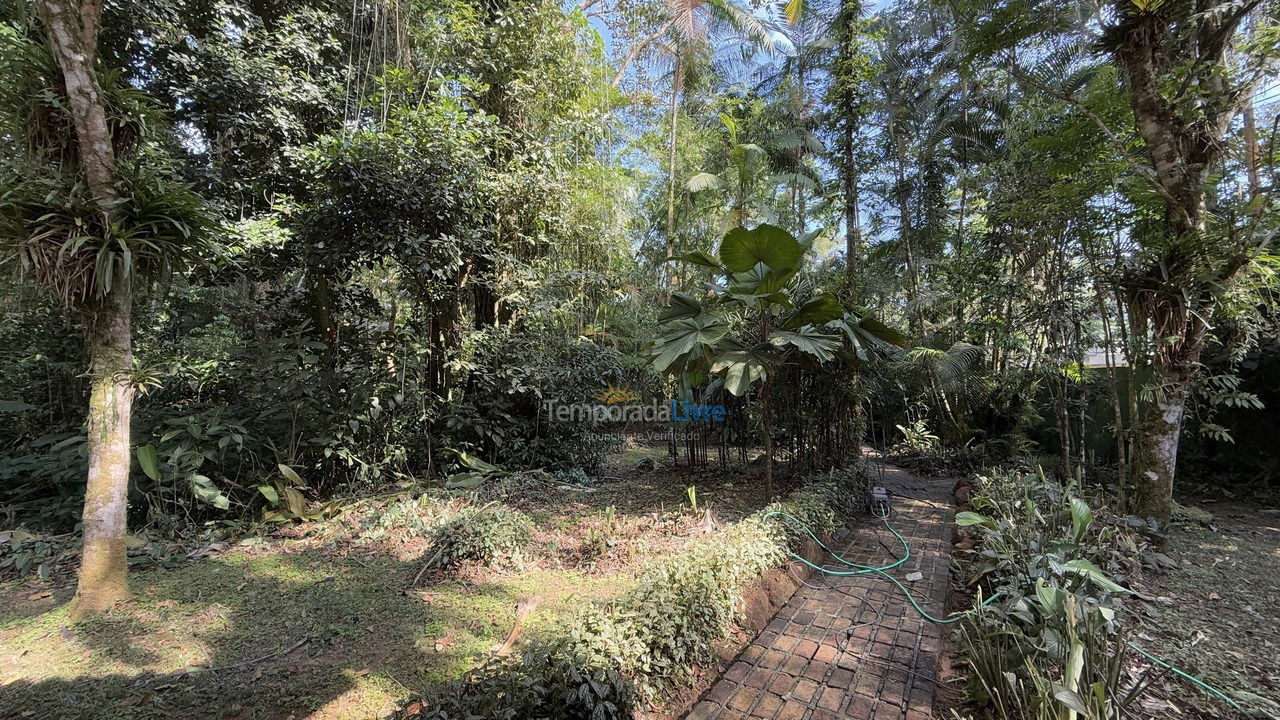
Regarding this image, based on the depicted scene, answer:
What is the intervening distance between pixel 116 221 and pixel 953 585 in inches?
211

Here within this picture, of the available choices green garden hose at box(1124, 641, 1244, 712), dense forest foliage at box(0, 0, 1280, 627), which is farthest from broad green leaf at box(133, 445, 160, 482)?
green garden hose at box(1124, 641, 1244, 712)

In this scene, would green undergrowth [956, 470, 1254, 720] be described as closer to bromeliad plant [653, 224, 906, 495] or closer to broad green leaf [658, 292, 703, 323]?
bromeliad plant [653, 224, 906, 495]

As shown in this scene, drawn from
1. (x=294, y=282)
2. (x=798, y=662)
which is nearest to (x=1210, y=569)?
(x=798, y=662)

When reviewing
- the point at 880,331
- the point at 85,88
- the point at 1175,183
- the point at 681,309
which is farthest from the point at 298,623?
the point at 1175,183

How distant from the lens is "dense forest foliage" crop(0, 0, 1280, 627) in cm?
263

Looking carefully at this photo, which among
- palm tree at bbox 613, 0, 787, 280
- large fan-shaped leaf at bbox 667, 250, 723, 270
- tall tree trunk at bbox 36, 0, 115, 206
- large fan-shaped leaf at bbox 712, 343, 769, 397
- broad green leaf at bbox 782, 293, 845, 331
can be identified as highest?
palm tree at bbox 613, 0, 787, 280

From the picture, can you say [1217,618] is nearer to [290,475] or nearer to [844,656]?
[844,656]

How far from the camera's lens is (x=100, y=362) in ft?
8.36

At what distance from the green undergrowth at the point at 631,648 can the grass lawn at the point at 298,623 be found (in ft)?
1.71

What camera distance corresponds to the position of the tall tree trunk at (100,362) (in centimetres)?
240

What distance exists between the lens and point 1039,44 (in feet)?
15.0

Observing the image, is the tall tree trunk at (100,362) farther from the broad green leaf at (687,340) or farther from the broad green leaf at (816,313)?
the broad green leaf at (816,313)

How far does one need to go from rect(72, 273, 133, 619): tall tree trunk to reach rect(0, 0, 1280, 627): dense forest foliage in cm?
2

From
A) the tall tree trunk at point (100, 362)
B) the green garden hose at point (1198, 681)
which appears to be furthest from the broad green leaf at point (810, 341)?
the tall tree trunk at point (100, 362)
